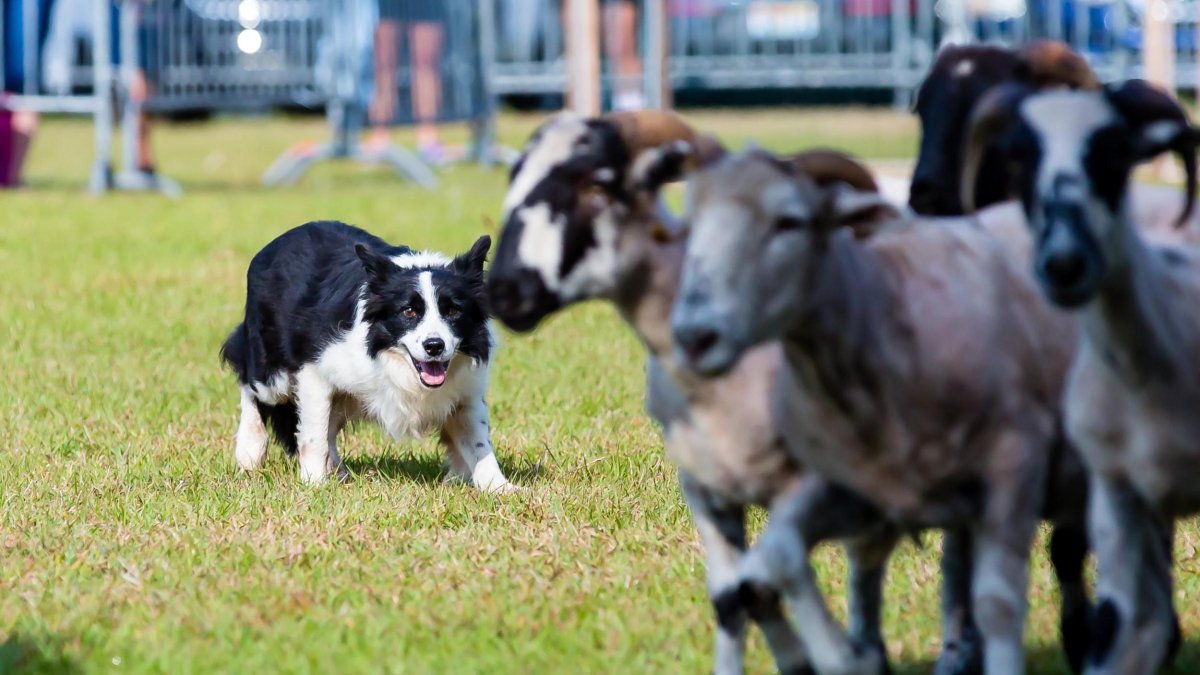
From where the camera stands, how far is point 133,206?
1538 centimetres

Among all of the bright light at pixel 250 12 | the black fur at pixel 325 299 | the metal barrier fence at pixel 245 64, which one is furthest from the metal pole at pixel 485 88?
the black fur at pixel 325 299

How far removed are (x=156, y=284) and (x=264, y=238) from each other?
183 centimetres

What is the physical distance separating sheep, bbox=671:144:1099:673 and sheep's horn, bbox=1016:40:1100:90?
103 cm

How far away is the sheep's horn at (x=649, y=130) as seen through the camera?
3.92 meters

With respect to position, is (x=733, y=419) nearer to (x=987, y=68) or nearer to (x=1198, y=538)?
(x=987, y=68)

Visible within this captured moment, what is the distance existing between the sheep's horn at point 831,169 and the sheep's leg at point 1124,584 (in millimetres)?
785

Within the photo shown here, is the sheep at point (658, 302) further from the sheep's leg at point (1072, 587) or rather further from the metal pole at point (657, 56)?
the metal pole at point (657, 56)

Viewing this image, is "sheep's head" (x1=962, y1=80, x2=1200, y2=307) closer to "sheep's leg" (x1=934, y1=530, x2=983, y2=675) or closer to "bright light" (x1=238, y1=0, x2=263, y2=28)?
"sheep's leg" (x1=934, y1=530, x2=983, y2=675)

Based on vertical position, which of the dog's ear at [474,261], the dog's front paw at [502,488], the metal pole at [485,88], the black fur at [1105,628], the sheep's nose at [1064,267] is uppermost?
the metal pole at [485,88]

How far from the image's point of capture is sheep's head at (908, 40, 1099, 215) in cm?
463

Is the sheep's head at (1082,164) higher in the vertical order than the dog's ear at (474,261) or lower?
higher

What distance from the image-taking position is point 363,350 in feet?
22.8

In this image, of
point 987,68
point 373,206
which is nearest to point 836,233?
point 987,68

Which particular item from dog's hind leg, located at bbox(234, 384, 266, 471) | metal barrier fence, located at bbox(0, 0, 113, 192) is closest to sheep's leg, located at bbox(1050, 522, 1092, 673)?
dog's hind leg, located at bbox(234, 384, 266, 471)
